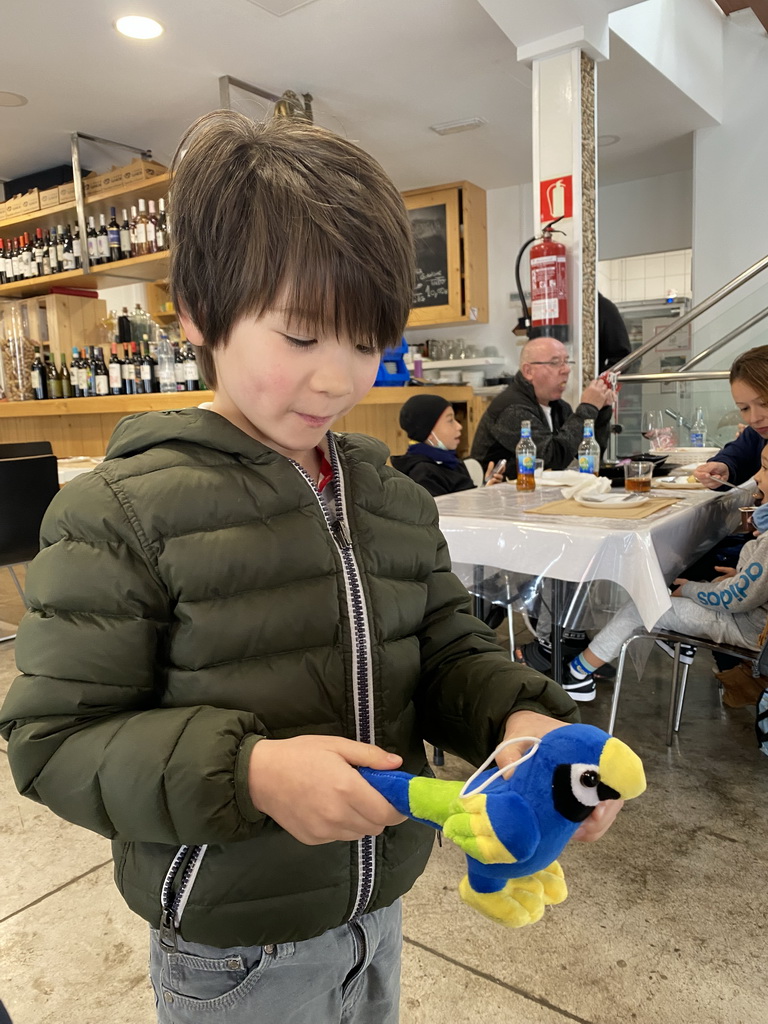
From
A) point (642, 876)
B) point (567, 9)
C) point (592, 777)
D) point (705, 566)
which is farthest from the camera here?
point (567, 9)

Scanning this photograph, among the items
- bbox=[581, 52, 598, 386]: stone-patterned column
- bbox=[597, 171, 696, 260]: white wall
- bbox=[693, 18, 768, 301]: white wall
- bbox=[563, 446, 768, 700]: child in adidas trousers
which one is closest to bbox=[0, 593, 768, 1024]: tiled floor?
bbox=[563, 446, 768, 700]: child in adidas trousers

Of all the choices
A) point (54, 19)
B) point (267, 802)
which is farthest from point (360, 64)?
point (267, 802)

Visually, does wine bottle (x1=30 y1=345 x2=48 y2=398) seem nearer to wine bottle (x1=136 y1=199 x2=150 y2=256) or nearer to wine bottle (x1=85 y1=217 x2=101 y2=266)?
wine bottle (x1=85 y1=217 x2=101 y2=266)

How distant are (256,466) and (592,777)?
0.44m

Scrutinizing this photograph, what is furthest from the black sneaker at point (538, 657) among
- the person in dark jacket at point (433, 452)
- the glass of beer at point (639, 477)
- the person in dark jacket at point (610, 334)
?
the person in dark jacket at point (610, 334)

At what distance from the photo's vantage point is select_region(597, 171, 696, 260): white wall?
7.42 meters

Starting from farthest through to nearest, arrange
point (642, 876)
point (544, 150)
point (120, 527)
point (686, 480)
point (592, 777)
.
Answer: point (544, 150) → point (686, 480) → point (642, 876) → point (120, 527) → point (592, 777)

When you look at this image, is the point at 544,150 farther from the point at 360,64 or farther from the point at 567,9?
the point at 360,64

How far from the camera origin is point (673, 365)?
15.7 ft

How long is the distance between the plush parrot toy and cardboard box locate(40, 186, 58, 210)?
6130 millimetres

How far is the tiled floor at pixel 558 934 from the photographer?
1416mm

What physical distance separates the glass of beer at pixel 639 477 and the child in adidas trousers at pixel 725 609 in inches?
17.8

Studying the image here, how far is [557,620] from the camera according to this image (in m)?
2.35

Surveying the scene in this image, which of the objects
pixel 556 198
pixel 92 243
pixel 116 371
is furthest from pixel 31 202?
pixel 556 198
